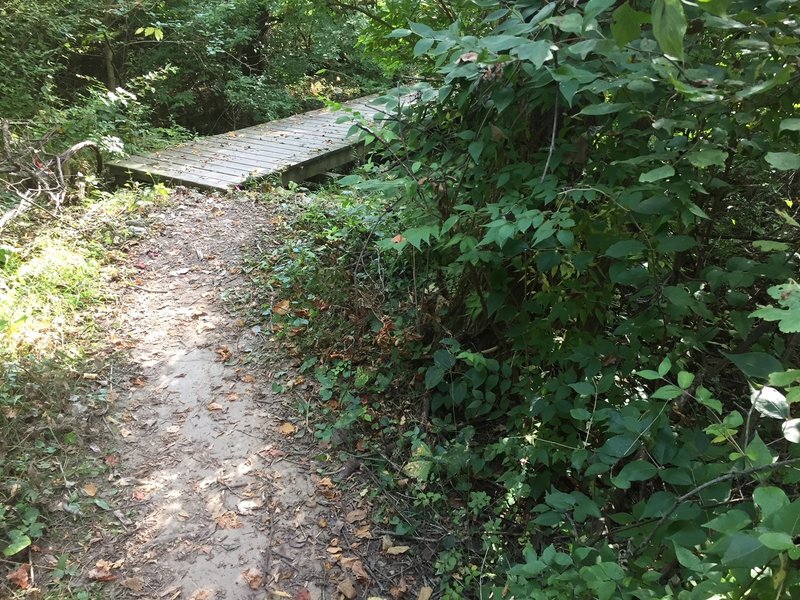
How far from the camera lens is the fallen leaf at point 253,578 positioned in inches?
101

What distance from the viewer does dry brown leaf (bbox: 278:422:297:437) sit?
3363 mm

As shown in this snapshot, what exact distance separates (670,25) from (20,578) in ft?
10.7

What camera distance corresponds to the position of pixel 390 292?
387cm

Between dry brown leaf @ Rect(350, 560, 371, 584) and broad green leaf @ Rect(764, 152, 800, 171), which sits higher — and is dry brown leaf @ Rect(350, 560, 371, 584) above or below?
below

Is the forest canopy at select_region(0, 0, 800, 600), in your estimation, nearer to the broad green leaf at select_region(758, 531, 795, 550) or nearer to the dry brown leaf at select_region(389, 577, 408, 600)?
the broad green leaf at select_region(758, 531, 795, 550)

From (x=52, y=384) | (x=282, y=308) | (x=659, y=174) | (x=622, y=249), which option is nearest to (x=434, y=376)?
(x=622, y=249)

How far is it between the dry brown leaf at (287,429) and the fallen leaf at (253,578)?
880 millimetres

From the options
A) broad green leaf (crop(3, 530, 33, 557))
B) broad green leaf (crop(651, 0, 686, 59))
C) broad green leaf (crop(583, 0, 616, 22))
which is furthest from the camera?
broad green leaf (crop(3, 530, 33, 557))

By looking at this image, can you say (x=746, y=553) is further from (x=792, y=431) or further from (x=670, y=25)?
(x=670, y=25)

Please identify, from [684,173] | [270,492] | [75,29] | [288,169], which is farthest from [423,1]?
[75,29]

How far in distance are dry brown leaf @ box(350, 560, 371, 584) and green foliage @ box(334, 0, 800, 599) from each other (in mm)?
410

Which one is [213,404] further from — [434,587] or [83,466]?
[434,587]

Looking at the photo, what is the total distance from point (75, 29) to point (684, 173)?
9.91m

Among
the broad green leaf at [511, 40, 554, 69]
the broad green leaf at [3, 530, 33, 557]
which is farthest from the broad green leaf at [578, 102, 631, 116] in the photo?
the broad green leaf at [3, 530, 33, 557]
